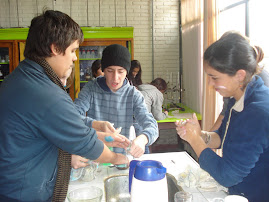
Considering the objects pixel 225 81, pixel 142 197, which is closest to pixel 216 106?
pixel 225 81

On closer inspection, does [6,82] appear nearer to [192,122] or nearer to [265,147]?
[192,122]

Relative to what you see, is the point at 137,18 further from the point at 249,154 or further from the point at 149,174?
the point at 149,174

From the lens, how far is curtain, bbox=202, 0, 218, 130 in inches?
148

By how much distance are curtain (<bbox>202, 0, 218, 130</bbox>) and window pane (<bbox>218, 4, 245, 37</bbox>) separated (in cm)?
Result: 12

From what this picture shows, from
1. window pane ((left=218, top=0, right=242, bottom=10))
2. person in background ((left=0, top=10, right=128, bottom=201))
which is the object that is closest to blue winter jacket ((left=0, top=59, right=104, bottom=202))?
person in background ((left=0, top=10, right=128, bottom=201))

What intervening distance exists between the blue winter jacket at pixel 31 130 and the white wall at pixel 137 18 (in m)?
4.81

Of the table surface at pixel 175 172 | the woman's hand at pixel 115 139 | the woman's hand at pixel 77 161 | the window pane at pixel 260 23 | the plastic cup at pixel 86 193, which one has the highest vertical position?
the window pane at pixel 260 23

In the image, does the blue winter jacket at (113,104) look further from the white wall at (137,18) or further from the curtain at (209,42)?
the white wall at (137,18)

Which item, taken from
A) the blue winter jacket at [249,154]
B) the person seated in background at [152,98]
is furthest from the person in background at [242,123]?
the person seated in background at [152,98]

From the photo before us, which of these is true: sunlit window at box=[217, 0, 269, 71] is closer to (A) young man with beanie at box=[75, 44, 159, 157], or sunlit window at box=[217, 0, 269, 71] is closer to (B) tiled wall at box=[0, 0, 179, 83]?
(A) young man with beanie at box=[75, 44, 159, 157]

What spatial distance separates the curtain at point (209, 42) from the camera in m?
3.75

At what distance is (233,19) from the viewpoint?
3734 millimetres

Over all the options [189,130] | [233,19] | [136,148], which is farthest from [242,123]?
[233,19]

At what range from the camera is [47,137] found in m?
1.02
